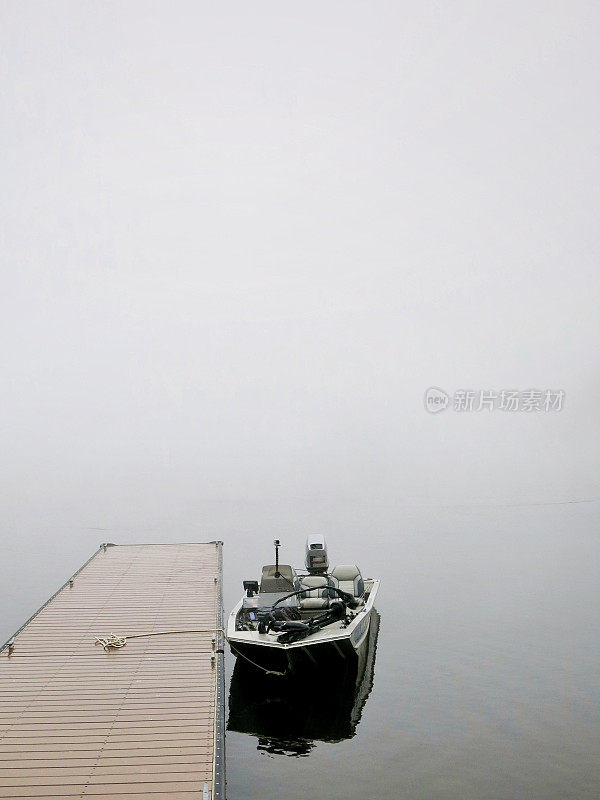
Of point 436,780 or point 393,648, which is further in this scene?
point 393,648

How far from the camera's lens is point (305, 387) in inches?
6767

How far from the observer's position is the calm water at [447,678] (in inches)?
549

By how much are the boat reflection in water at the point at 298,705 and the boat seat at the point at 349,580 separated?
3.38 meters

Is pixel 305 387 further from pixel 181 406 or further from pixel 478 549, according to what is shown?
pixel 478 549

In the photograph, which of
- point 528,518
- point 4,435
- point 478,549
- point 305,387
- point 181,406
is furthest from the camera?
point 305,387

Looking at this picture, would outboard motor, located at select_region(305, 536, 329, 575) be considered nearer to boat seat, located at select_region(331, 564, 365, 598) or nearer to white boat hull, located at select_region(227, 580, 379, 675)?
boat seat, located at select_region(331, 564, 365, 598)

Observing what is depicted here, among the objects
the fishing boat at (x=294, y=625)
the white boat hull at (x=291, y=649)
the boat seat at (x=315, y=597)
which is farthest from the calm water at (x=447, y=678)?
the boat seat at (x=315, y=597)

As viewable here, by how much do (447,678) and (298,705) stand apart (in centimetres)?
417

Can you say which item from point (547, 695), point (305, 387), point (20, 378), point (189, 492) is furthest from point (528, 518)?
point (20, 378)

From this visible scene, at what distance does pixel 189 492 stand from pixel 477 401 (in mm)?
102353

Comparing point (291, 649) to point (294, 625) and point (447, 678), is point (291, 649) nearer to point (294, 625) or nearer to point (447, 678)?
point (294, 625)

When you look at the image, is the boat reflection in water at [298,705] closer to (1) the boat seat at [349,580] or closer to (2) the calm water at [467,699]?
(2) the calm water at [467,699]

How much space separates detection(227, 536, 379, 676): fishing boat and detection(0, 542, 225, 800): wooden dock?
3.01 ft

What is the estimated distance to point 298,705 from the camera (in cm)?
1772
